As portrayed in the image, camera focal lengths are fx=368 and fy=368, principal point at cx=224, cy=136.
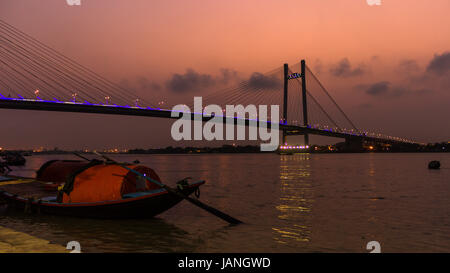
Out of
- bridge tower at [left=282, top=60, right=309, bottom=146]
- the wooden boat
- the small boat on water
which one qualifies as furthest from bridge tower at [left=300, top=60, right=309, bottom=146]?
the wooden boat

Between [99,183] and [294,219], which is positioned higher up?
[99,183]

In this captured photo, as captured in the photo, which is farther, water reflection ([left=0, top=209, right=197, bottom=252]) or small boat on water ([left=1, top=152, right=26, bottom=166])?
small boat on water ([left=1, top=152, right=26, bottom=166])

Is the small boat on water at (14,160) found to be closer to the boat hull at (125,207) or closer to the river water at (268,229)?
the river water at (268,229)

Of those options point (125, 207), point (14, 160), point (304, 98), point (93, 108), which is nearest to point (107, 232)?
point (125, 207)

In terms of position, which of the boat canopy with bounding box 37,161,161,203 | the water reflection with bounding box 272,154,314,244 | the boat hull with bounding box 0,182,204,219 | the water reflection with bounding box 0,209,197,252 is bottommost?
the water reflection with bounding box 272,154,314,244

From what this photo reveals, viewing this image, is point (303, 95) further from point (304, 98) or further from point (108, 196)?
point (108, 196)

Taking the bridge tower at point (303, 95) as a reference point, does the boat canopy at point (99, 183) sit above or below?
below

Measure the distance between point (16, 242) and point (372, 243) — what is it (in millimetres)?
7470

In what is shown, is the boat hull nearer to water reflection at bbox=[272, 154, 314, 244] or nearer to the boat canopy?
the boat canopy

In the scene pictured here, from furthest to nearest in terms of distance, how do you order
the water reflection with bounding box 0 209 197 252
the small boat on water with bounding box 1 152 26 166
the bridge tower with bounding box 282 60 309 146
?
the bridge tower with bounding box 282 60 309 146 < the small boat on water with bounding box 1 152 26 166 < the water reflection with bounding box 0 209 197 252

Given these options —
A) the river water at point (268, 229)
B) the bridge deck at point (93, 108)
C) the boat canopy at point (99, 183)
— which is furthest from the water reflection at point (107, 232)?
the bridge deck at point (93, 108)

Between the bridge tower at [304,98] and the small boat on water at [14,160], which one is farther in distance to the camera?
the bridge tower at [304,98]
